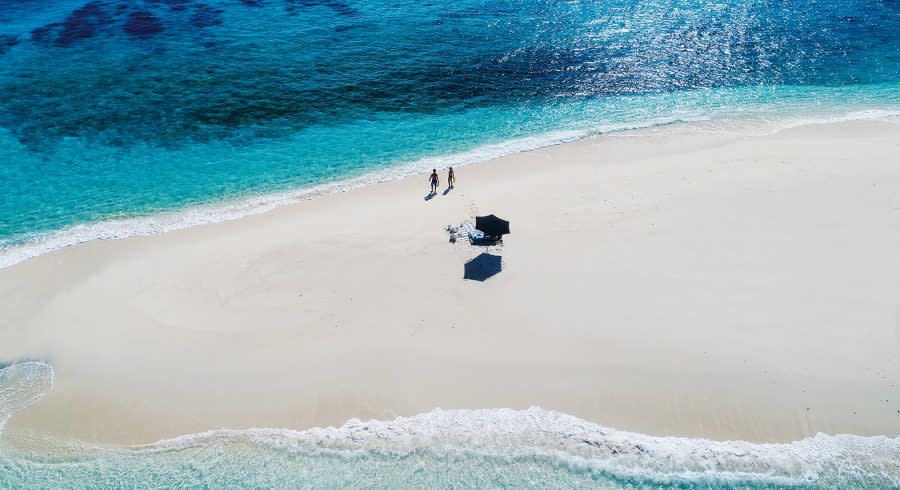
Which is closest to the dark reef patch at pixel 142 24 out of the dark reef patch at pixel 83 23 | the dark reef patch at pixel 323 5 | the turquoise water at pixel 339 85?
the turquoise water at pixel 339 85

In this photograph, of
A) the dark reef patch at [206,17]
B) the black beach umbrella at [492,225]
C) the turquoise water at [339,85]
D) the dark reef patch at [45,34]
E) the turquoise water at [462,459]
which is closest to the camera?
the turquoise water at [462,459]

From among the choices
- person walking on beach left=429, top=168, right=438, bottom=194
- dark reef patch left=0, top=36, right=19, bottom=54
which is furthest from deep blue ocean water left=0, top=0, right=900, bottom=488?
person walking on beach left=429, top=168, right=438, bottom=194

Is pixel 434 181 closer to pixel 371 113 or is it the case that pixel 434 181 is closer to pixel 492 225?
pixel 492 225

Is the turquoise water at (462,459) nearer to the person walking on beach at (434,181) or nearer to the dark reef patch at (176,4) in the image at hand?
the person walking on beach at (434,181)

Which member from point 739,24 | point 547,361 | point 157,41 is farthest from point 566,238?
point 157,41

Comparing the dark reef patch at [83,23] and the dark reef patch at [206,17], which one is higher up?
the dark reef patch at [206,17]

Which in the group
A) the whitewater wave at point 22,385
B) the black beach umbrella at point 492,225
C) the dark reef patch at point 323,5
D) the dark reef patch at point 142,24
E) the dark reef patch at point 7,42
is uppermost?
the dark reef patch at point 323,5

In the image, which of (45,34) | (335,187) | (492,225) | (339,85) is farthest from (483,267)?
(45,34)
